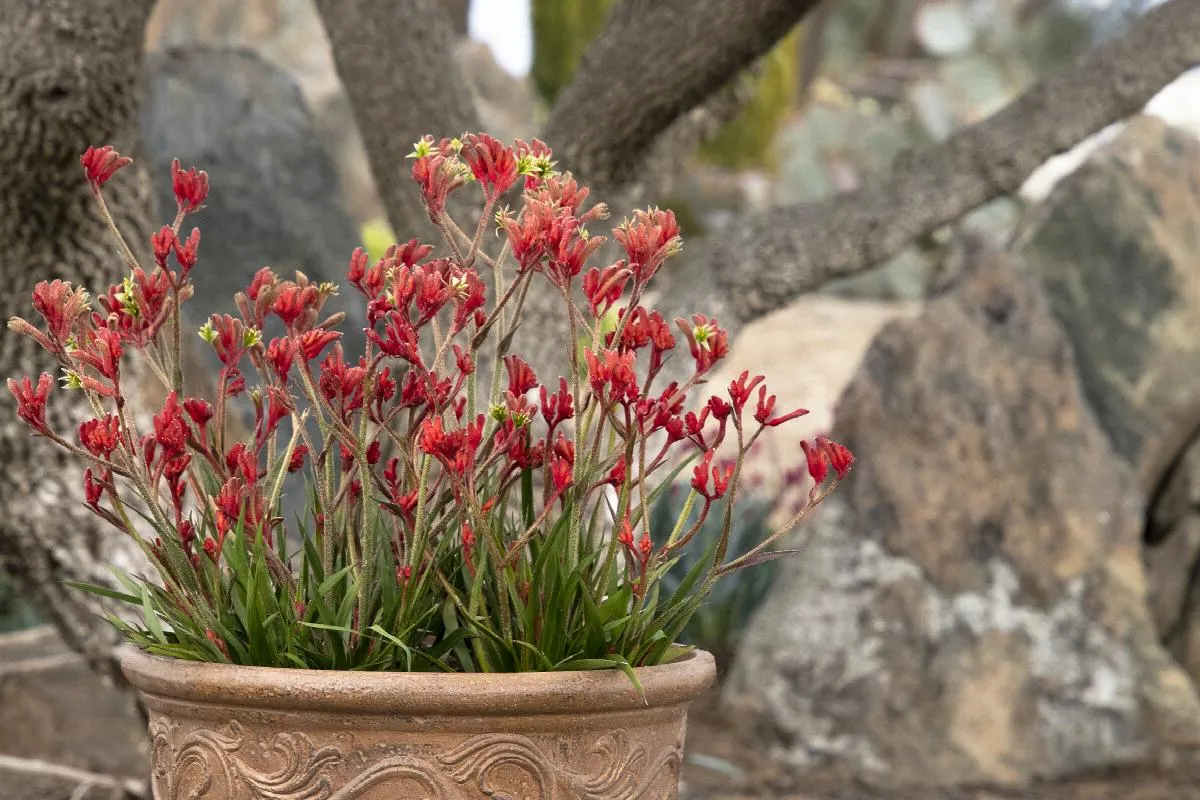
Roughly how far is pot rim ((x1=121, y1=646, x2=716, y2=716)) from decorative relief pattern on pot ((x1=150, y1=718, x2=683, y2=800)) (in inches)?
1.9

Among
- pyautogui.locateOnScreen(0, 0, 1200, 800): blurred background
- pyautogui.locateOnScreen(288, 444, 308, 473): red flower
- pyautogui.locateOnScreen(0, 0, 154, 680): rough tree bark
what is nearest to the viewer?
pyautogui.locateOnScreen(288, 444, 308, 473): red flower

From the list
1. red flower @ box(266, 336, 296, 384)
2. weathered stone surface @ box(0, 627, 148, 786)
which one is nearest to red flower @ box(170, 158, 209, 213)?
red flower @ box(266, 336, 296, 384)

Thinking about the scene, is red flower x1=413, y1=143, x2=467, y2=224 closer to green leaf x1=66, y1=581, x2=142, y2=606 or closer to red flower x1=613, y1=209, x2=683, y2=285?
red flower x1=613, y1=209, x2=683, y2=285

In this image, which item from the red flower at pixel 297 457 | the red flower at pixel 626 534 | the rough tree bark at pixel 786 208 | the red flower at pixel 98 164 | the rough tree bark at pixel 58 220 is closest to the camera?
the red flower at pixel 626 534

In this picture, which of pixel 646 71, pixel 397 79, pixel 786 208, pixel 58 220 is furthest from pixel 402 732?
pixel 786 208

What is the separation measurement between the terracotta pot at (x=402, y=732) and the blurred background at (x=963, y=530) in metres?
1.77

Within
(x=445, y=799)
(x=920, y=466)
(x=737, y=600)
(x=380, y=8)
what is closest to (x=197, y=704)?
(x=445, y=799)

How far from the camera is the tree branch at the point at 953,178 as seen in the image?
3.09 metres

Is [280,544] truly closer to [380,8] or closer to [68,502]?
[68,502]

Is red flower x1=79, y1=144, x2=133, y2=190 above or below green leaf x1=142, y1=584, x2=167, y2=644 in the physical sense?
above

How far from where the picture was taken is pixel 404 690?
4.91 feet

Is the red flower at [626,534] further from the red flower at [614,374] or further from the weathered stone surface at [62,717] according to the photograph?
the weathered stone surface at [62,717]

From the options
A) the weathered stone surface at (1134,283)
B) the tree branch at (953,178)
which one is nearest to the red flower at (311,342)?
the tree branch at (953,178)

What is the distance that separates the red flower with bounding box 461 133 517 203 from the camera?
1624 mm
